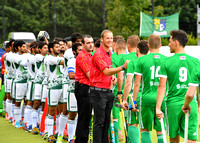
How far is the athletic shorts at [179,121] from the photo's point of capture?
5.88 metres

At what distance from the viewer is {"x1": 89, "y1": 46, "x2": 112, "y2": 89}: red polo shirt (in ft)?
22.6

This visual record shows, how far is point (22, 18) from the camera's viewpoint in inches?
1992

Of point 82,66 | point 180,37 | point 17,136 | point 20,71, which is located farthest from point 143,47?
point 20,71

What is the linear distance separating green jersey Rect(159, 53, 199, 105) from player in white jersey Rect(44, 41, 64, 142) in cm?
387

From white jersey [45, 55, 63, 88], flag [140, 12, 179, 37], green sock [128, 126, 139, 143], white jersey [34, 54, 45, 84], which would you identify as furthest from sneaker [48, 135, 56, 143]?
flag [140, 12, 179, 37]

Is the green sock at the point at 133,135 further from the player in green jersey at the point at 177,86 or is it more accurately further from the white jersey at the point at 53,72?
the white jersey at the point at 53,72

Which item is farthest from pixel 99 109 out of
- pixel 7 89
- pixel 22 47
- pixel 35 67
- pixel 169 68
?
pixel 7 89

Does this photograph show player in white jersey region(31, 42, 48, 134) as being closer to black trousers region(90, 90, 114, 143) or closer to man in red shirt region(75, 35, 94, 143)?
man in red shirt region(75, 35, 94, 143)

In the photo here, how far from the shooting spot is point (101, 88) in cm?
692

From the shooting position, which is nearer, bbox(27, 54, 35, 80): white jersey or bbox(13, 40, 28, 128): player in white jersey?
bbox(27, 54, 35, 80): white jersey

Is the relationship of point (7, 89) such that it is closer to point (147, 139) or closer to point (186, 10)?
point (147, 139)

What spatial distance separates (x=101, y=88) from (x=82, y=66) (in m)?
0.81

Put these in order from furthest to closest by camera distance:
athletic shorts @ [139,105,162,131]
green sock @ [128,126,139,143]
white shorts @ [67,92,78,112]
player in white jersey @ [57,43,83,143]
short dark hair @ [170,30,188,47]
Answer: white shorts @ [67,92,78,112], player in white jersey @ [57,43,83,143], green sock @ [128,126,139,143], athletic shorts @ [139,105,162,131], short dark hair @ [170,30,188,47]

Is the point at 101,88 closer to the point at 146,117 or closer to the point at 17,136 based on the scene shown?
the point at 146,117
